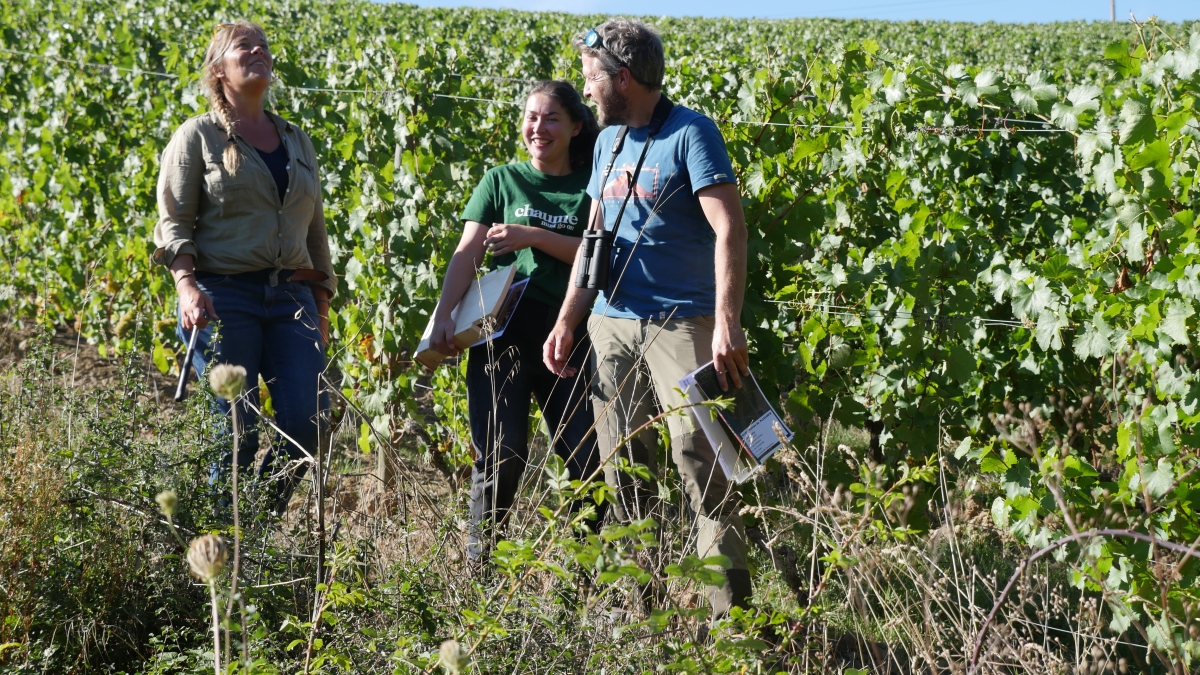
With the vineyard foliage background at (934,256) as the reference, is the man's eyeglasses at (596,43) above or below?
above

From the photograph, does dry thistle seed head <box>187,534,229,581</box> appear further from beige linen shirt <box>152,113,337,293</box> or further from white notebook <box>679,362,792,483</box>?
beige linen shirt <box>152,113,337,293</box>

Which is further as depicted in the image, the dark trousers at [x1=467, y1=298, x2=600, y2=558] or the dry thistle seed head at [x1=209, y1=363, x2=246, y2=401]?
the dark trousers at [x1=467, y1=298, x2=600, y2=558]

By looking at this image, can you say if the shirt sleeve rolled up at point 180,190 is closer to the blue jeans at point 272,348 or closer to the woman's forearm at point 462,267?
the blue jeans at point 272,348

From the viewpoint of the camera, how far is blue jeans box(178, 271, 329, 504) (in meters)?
3.20

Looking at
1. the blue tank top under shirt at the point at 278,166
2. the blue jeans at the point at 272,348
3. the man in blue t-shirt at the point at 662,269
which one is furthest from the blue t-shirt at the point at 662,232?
the blue tank top under shirt at the point at 278,166

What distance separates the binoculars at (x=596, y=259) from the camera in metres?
2.82

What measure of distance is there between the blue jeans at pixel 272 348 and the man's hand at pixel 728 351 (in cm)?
120

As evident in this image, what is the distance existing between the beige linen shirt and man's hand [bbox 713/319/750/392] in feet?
4.72

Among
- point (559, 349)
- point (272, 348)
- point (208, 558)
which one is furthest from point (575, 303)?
point (208, 558)

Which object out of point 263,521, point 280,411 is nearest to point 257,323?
point 280,411

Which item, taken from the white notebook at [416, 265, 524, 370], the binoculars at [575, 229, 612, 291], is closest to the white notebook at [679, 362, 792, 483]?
the binoculars at [575, 229, 612, 291]

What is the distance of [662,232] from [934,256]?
108cm

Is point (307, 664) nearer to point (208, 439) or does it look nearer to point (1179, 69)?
point (208, 439)

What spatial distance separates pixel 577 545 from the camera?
1700mm
